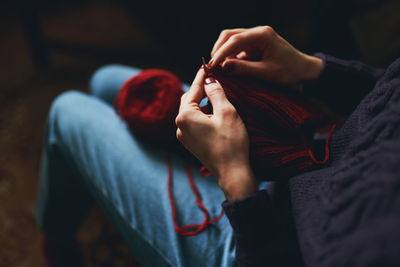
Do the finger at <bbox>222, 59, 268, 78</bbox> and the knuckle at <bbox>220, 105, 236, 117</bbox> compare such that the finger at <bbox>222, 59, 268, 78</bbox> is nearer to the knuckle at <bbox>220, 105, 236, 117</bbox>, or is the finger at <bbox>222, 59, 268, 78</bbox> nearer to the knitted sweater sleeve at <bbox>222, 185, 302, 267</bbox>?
the knuckle at <bbox>220, 105, 236, 117</bbox>

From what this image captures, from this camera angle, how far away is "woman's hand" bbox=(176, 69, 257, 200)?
1.43 feet

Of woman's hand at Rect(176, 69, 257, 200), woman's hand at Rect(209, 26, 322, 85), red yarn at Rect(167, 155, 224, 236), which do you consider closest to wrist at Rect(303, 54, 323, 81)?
woman's hand at Rect(209, 26, 322, 85)

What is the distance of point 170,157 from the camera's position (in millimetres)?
652

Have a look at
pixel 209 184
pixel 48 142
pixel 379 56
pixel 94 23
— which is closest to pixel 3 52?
pixel 94 23

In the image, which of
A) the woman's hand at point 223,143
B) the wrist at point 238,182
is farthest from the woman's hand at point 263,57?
the wrist at point 238,182

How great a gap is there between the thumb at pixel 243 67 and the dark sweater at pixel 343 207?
0.64 feet

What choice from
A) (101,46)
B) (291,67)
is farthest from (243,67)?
(101,46)

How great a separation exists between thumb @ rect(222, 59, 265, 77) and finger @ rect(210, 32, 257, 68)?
0.02 meters

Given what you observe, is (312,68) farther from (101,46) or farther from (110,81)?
(101,46)

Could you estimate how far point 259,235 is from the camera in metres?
0.43

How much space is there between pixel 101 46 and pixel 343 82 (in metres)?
1.52

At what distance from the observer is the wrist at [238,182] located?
0.43 m

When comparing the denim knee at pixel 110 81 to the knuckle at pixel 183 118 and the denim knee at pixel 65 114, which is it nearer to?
the denim knee at pixel 65 114

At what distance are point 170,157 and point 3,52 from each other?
159 centimetres
